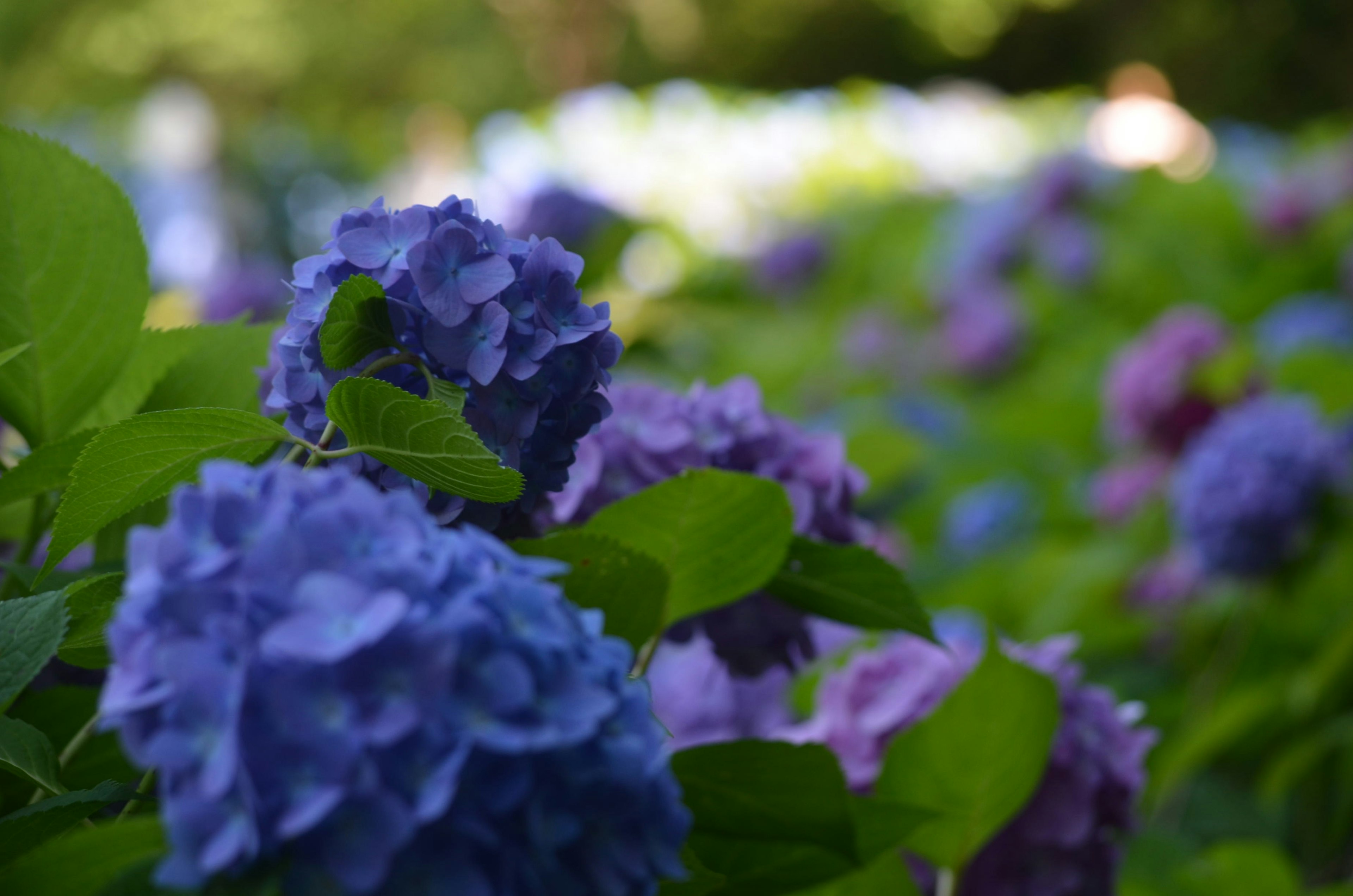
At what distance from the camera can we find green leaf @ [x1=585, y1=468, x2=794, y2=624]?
51cm

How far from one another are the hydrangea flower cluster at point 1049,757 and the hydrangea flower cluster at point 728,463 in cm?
9

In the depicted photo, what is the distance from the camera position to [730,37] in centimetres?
1432

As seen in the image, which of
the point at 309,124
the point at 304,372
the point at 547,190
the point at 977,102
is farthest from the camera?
the point at 309,124

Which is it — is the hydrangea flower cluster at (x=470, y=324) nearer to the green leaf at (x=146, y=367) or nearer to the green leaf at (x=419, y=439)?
the green leaf at (x=419, y=439)

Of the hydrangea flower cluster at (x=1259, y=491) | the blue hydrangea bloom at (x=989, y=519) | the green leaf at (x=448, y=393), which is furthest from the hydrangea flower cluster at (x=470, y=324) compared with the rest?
the blue hydrangea bloom at (x=989, y=519)

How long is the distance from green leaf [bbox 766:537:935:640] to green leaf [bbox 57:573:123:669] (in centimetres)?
26

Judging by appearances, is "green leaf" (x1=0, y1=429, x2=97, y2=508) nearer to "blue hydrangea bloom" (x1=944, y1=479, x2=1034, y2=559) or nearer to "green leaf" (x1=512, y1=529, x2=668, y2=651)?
"green leaf" (x1=512, y1=529, x2=668, y2=651)

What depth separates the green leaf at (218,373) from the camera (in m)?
0.60

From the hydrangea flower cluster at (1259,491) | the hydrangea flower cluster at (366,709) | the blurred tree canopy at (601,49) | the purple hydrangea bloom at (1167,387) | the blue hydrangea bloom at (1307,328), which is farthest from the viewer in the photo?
the blurred tree canopy at (601,49)

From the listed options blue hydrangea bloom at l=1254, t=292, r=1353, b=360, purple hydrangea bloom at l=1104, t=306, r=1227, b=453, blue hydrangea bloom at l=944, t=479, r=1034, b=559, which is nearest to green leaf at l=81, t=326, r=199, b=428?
purple hydrangea bloom at l=1104, t=306, r=1227, b=453

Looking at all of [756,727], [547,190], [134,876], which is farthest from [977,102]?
[134,876]

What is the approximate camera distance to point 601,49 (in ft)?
38.1

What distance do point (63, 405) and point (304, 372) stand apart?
0.18 m

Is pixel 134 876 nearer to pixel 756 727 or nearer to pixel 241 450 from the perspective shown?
pixel 241 450
